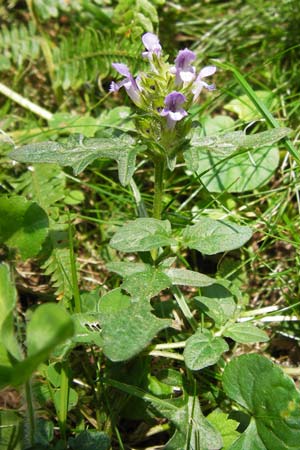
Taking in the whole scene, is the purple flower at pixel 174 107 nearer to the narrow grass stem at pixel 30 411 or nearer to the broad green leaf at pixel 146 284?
the broad green leaf at pixel 146 284

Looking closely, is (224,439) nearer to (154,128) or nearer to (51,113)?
(154,128)

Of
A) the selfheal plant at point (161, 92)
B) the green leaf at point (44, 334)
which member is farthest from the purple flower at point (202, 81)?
the green leaf at point (44, 334)

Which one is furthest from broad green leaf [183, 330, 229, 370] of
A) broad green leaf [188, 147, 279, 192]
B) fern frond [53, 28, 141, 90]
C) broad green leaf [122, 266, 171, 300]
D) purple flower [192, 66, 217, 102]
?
fern frond [53, 28, 141, 90]

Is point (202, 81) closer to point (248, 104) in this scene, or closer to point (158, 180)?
point (158, 180)

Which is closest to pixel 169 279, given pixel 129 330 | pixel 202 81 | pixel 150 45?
pixel 129 330

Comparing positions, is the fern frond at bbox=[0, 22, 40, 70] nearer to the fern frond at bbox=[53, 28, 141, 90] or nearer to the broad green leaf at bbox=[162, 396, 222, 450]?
the fern frond at bbox=[53, 28, 141, 90]

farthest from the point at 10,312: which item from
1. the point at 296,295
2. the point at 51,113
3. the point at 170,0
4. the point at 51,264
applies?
the point at 170,0
